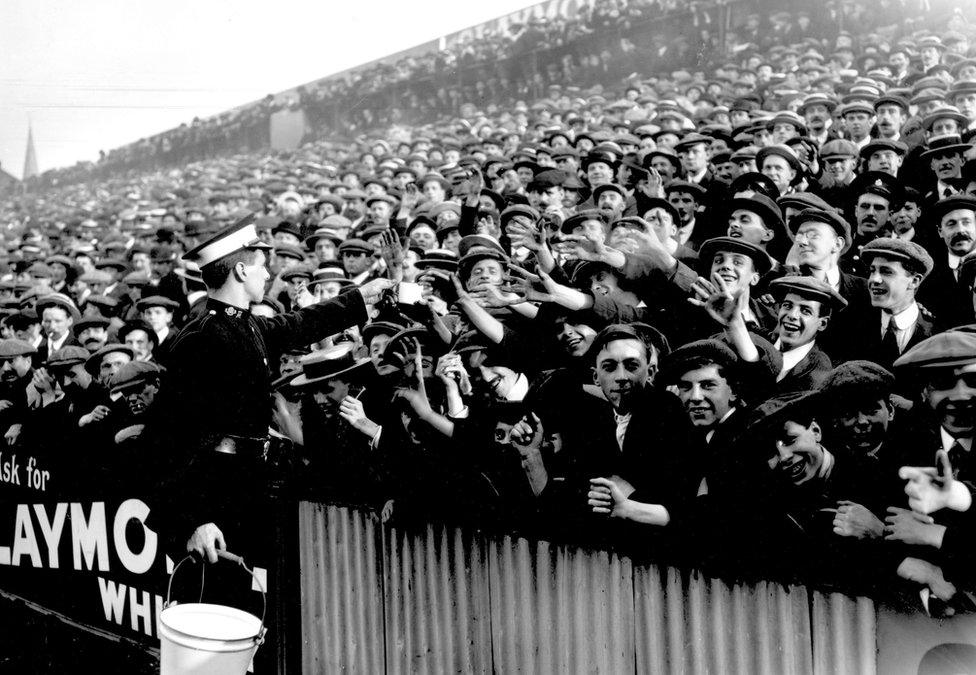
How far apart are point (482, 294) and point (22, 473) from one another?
3931 millimetres

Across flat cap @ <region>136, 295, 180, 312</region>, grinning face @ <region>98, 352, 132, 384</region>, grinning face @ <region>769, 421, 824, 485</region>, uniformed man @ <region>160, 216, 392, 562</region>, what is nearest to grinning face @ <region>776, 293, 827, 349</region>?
grinning face @ <region>769, 421, 824, 485</region>

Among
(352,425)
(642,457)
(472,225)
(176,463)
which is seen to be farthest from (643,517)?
(472,225)

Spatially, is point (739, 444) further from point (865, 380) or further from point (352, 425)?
point (352, 425)

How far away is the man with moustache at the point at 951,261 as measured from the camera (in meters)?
4.76

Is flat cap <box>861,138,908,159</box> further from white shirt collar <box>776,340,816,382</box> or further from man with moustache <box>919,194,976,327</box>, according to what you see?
white shirt collar <box>776,340,816,382</box>

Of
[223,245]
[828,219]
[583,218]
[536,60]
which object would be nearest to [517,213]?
[583,218]

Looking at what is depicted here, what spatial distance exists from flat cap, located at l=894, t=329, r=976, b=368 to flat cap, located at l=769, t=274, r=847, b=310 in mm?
1114

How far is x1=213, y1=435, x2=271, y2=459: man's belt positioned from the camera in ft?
15.5

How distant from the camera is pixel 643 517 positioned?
12.2ft

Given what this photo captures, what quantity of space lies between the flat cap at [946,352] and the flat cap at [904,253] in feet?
4.61

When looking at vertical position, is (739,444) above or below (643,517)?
above

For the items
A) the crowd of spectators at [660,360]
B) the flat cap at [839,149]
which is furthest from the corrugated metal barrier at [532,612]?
the flat cap at [839,149]

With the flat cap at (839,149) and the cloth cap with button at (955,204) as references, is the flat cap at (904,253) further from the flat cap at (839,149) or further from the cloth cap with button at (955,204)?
the flat cap at (839,149)

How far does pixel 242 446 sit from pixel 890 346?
316cm
